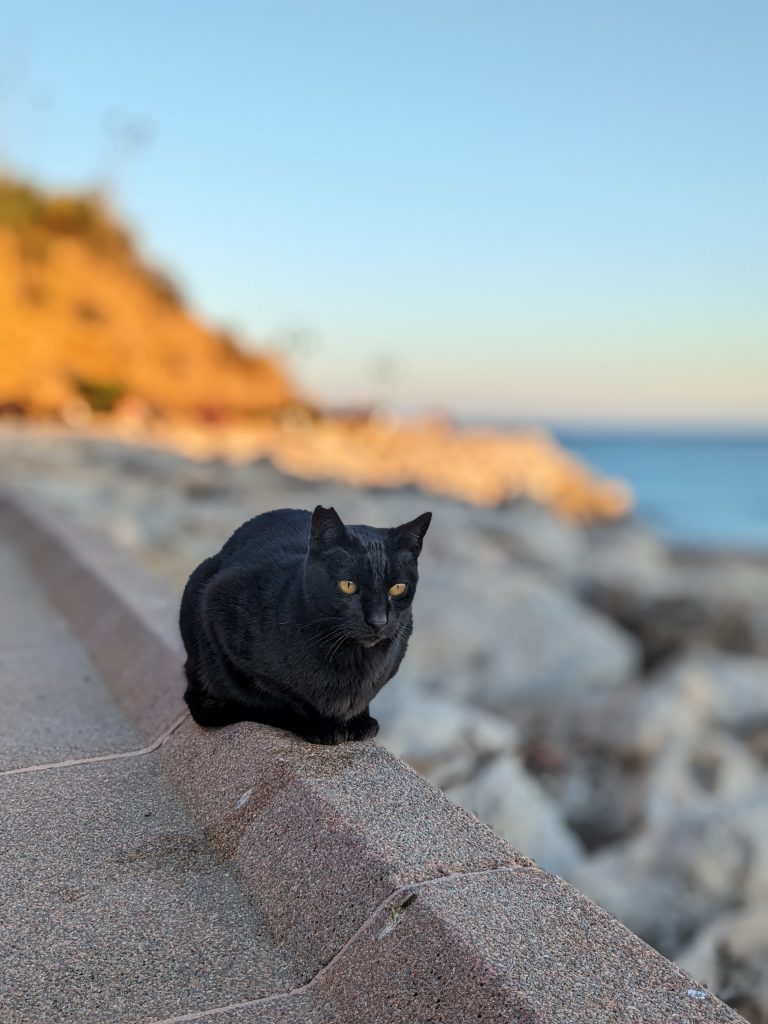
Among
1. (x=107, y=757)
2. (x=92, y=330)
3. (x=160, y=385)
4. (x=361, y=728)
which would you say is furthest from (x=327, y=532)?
(x=160, y=385)

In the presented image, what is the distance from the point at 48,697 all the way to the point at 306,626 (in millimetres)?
1517

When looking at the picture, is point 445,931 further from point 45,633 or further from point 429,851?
point 45,633

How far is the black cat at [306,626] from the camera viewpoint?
2.38 m

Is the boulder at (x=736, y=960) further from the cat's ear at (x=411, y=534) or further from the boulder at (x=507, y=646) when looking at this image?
the boulder at (x=507, y=646)

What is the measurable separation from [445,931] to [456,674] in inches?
201

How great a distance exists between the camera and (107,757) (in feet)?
9.68

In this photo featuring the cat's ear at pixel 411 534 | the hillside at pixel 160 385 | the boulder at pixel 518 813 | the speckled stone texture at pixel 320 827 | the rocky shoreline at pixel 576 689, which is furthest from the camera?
the hillside at pixel 160 385

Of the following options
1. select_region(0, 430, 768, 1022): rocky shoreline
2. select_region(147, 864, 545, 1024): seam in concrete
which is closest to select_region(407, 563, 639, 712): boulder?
select_region(0, 430, 768, 1022): rocky shoreline

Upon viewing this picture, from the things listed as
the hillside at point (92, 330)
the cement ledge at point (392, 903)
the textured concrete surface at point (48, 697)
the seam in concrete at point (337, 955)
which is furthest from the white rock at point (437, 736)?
the hillside at point (92, 330)

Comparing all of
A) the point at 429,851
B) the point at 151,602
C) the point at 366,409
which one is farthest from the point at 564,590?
the point at 366,409

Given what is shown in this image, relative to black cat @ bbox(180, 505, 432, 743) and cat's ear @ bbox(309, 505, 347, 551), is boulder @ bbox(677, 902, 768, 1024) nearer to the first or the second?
black cat @ bbox(180, 505, 432, 743)

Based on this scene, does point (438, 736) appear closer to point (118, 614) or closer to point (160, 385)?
point (118, 614)

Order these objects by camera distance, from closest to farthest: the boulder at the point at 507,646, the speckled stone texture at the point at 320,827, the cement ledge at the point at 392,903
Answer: the cement ledge at the point at 392,903
the speckled stone texture at the point at 320,827
the boulder at the point at 507,646

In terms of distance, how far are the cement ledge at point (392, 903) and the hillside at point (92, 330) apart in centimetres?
2288
